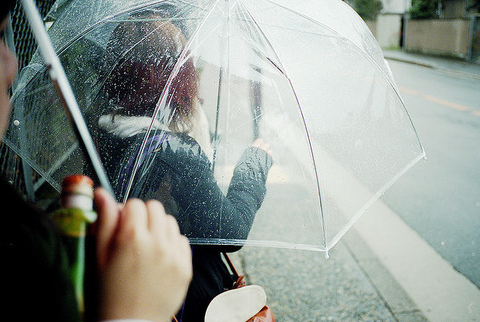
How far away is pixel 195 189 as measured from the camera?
1.60 m

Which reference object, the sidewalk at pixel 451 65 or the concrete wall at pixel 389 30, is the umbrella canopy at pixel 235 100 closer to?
the sidewalk at pixel 451 65

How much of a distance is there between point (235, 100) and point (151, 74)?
377 mm

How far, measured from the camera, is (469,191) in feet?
15.3

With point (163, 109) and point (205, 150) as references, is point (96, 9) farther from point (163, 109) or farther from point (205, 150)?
point (205, 150)

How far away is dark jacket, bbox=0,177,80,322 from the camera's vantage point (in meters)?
0.61

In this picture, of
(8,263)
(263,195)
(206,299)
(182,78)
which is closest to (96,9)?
(182,78)

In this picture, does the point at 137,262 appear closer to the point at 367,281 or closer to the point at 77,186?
the point at 77,186

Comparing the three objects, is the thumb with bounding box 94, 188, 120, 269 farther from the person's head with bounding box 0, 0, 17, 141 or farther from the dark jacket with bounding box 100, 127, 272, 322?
the dark jacket with bounding box 100, 127, 272, 322

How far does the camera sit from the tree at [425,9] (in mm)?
25250

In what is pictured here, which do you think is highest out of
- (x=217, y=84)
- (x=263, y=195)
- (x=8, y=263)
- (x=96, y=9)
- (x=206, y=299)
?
(x=96, y=9)

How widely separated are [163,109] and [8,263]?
111 centimetres

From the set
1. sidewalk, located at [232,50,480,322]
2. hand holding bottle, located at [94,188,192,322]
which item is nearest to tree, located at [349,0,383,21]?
sidewalk, located at [232,50,480,322]

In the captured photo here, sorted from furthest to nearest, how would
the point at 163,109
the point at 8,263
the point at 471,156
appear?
1. the point at 471,156
2. the point at 163,109
3. the point at 8,263

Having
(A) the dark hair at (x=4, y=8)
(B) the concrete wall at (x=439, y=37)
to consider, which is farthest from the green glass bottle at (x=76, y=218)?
(B) the concrete wall at (x=439, y=37)
